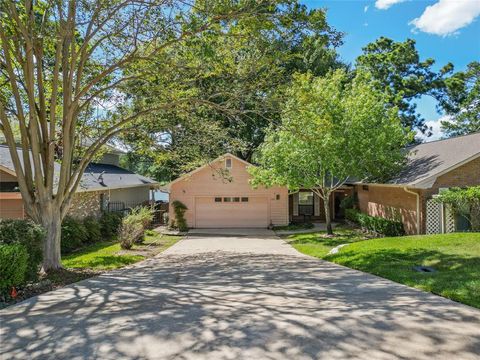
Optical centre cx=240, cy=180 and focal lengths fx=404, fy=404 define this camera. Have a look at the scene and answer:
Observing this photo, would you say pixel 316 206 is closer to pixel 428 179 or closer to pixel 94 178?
pixel 428 179

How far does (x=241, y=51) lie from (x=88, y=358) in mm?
9649

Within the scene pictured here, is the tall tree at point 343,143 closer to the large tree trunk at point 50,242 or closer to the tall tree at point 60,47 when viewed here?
the tall tree at point 60,47

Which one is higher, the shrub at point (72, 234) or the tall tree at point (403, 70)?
the tall tree at point (403, 70)

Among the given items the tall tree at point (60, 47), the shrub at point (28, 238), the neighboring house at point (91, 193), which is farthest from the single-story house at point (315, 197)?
the shrub at point (28, 238)

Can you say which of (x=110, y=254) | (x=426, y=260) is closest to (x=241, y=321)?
(x=426, y=260)

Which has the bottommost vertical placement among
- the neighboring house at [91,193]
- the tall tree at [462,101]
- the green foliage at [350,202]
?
the green foliage at [350,202]

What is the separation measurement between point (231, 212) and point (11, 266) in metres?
18.3

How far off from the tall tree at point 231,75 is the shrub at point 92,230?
5971 millimetres

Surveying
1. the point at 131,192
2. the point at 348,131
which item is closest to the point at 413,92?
the point at 348,131

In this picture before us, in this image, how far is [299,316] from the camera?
19.2ft

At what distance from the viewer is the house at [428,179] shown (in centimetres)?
1665

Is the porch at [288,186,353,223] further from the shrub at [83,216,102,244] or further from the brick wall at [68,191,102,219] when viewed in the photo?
the shrub at [83,216,102,244]

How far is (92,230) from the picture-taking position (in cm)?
1900

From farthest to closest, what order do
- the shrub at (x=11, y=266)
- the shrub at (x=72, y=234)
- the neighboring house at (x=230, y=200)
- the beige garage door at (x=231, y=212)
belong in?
the beige garage door at (x=231, y=212) → the neighboring house at (x=230, y=200) → the shrub at (x=72, y=234) → the shrub at (x=11, y=266)
